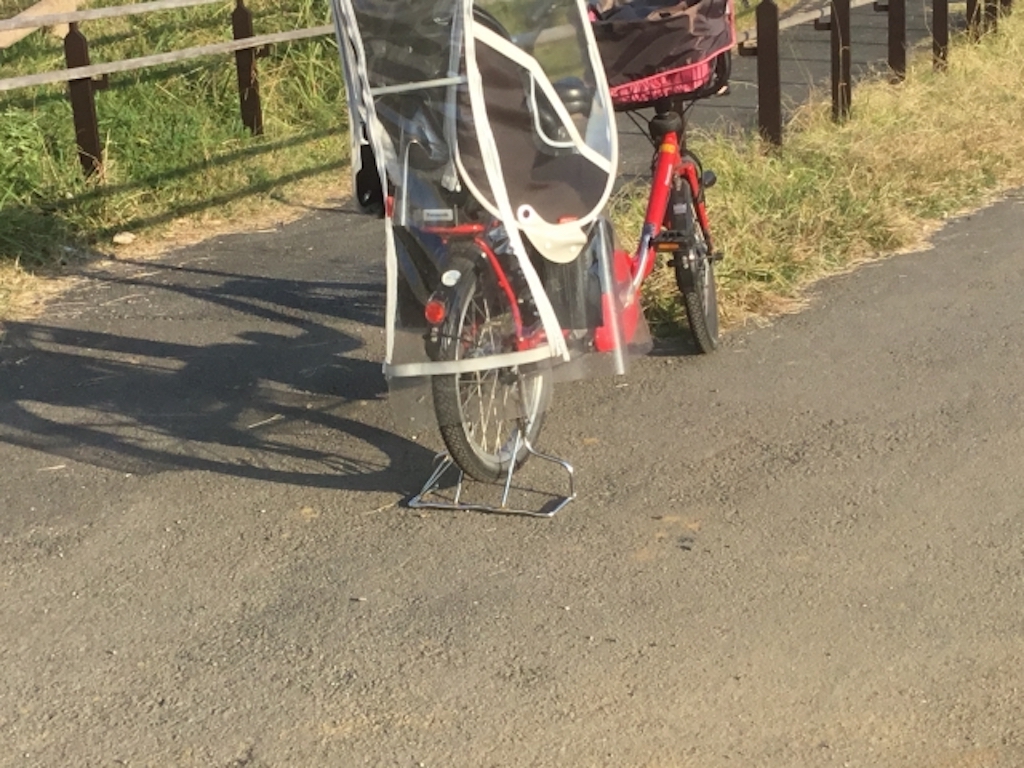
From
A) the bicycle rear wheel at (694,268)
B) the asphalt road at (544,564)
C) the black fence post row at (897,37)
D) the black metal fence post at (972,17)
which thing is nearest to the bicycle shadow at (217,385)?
the asphalt road at (544,564)

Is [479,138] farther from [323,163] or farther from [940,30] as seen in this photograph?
[940,30]

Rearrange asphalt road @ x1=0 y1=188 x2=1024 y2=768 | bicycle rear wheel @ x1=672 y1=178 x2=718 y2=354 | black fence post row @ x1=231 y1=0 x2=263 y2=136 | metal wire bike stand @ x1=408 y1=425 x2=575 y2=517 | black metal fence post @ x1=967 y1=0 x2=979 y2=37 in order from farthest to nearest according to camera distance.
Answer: black metal fence post @ x1=967 y1=0 x2=979 y2=37 < black fence post row @ x1=231 y1=0 x2=263 y2=136 < bicycle rear wheel @ x1=672 y1=178 x2=718 y2=354 < metal wire bike stand @ x1=408 y1=425 x2=575 y2=517 < asphalt road @ x1=0 y1=188 x2=1024 y2=768

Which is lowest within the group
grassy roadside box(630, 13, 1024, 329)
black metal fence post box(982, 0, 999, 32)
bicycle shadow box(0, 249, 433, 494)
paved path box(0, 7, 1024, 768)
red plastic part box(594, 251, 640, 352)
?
paved path box(0, 7, 1024, 768)

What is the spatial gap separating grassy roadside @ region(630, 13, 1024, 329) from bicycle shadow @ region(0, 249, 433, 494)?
1522mm

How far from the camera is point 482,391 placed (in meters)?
4.88

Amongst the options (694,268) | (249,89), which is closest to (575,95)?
(694,268)

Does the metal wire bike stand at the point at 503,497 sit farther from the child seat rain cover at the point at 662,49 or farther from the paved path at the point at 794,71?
the paved path at the point at 794,71

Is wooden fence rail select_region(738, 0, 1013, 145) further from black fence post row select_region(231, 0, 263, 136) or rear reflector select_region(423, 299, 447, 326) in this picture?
rear reflector select_region(423, 299, 447, 326)

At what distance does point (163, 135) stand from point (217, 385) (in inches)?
161

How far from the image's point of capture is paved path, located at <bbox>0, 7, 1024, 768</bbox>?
11.9ft

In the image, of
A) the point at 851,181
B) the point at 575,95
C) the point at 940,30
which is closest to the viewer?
the point at 575,95

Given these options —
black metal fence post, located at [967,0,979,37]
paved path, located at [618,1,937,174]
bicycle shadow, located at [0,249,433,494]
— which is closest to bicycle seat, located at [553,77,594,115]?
bicycle shadow, located at [0,249,433,494]

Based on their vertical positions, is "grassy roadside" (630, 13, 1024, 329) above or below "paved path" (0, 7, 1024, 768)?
above

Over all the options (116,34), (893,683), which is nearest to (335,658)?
(893,683)
